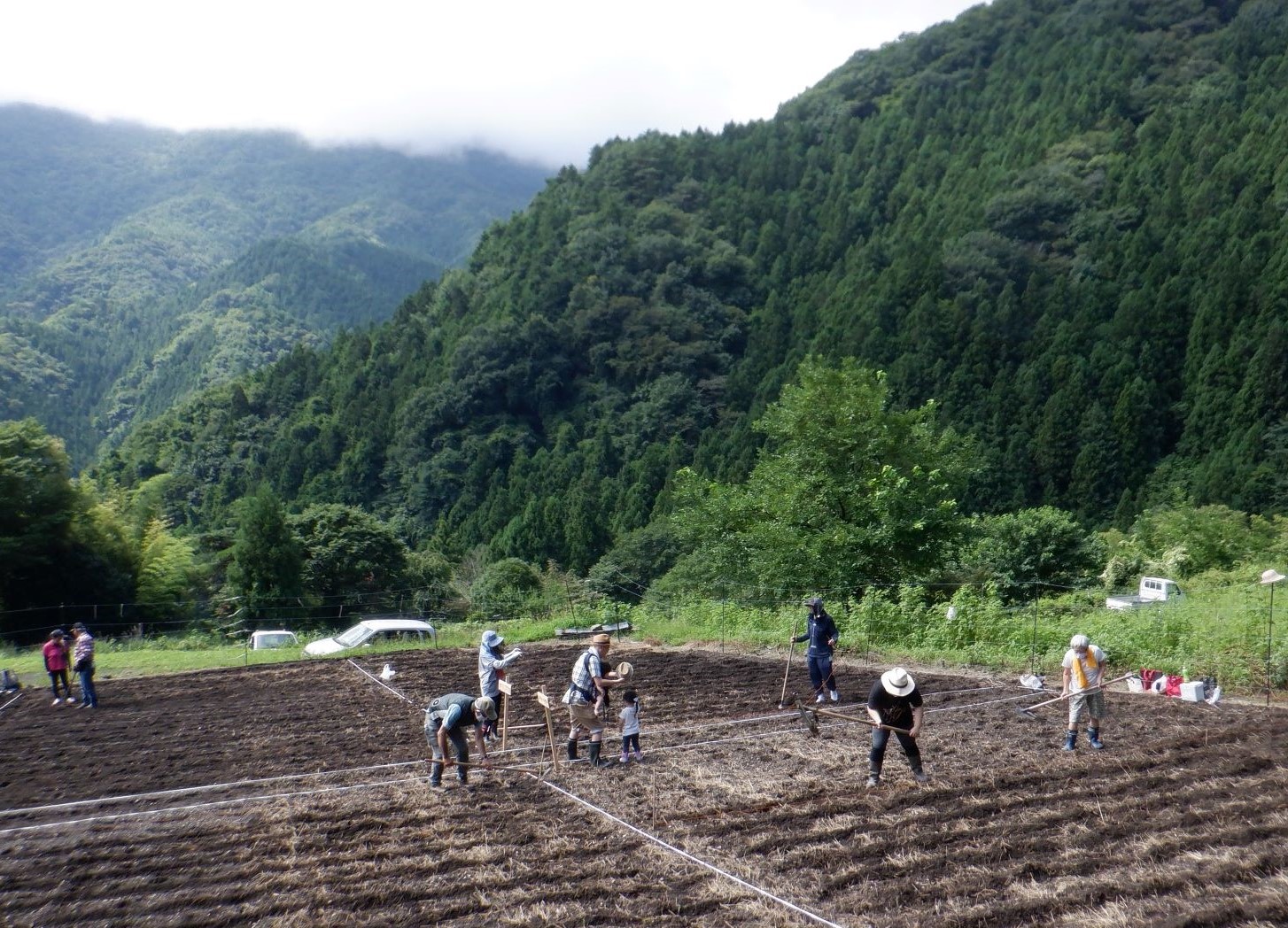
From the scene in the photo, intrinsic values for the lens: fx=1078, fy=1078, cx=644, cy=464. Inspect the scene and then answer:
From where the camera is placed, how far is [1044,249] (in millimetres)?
86625

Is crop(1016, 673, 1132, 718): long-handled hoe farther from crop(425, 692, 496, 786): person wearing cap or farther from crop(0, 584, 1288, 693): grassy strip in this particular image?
crop(425, 692, 496, 786): person wearing cap

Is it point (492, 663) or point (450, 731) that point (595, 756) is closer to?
point (492, 663)

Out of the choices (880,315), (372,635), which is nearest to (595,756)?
(372,635)

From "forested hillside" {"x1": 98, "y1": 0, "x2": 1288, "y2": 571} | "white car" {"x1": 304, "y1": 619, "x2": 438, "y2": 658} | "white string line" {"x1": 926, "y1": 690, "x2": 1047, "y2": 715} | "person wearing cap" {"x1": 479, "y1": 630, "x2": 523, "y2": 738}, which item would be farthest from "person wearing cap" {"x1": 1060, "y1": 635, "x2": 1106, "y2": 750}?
"forested hillside" {"x1": 98, "y1": 0, "x2": 1288, "y2": 571}

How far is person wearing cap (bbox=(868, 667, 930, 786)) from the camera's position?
1152 centimetres

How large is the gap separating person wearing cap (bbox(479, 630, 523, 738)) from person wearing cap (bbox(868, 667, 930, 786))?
14.1 feet

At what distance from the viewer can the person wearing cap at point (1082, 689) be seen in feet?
42.5

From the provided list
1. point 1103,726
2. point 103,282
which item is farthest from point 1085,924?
point 103,282

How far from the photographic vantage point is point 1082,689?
1293 centimetres

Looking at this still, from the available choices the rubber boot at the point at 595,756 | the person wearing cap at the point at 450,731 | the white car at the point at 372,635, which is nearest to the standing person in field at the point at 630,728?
the rubber boot at the point at 595,756

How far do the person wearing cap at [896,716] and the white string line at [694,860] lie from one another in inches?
111

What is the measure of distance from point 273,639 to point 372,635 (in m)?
5.14

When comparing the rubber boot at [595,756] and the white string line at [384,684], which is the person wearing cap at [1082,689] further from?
the white string line at [384,684]

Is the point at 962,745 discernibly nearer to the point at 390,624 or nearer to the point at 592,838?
the point at 592,838
